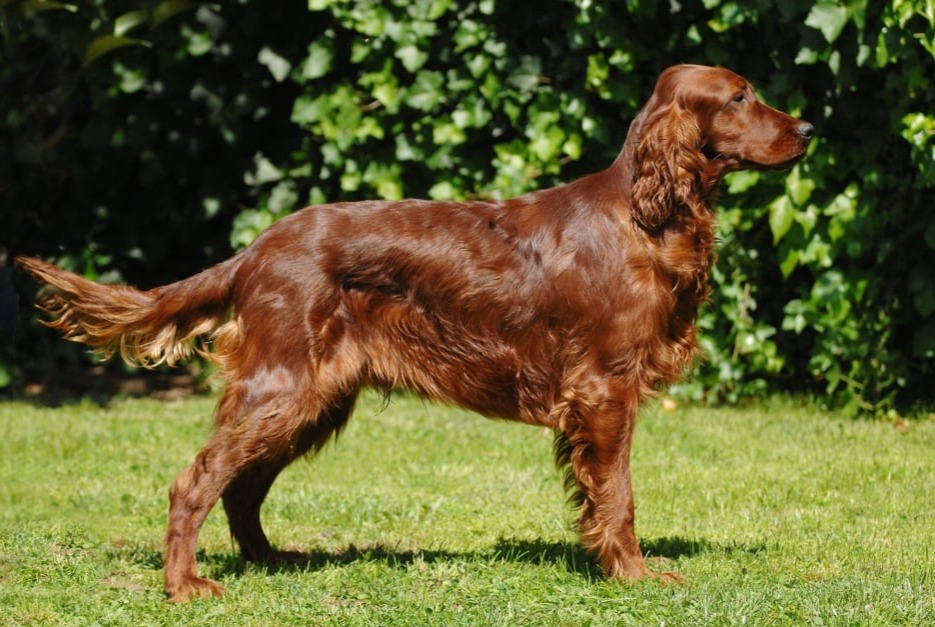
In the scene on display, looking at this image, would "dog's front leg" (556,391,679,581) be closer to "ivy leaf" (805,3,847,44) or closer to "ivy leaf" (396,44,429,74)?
"ivy leaf" (805,3,847,44)

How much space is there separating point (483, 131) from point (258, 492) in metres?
3.41

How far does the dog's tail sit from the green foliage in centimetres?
300

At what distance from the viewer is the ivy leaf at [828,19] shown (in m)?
6.27

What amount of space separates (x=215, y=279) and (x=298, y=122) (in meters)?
3.36

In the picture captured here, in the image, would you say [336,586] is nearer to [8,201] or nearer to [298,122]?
[298,122]

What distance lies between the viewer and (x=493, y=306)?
4.50m

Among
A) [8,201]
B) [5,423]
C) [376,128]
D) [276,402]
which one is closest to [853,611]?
[276,402]

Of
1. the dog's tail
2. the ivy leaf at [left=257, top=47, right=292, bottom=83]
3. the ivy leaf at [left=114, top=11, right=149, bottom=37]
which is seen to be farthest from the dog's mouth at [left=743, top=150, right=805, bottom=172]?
the ivy leaf at [left=114, top=11, right=149, bottom=37]

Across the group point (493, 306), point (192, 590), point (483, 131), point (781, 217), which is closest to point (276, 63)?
point (483, 131)

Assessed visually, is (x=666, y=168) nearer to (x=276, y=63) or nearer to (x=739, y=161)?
(x=739, y=161)

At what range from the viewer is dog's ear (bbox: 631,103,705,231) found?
439 cm

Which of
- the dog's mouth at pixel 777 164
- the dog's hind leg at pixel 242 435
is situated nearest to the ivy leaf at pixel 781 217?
the dog's mouth at pixel 777 164

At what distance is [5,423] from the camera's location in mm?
7531

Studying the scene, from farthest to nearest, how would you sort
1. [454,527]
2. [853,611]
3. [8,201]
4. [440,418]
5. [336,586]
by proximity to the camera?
[8,201]
[440,418]
[454,527]
[336,586]
[853,611]
